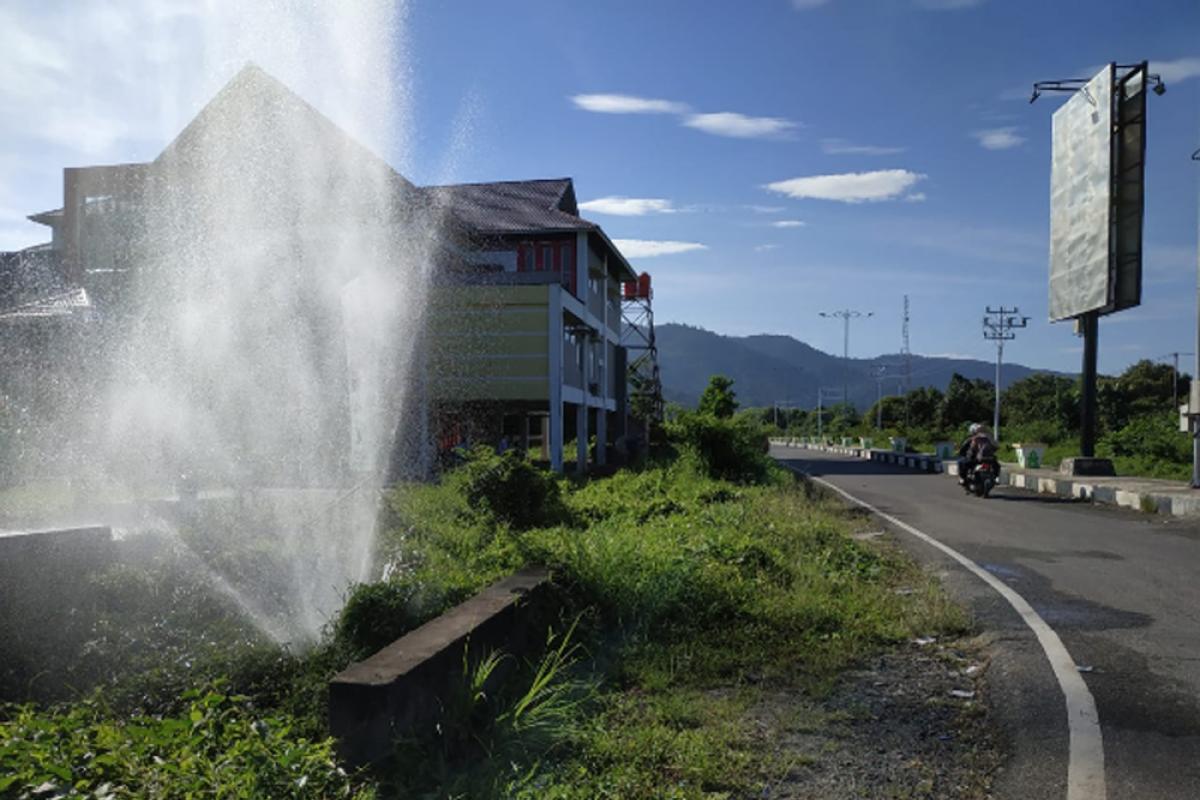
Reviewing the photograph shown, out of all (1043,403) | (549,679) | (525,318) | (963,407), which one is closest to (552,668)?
(549,679)

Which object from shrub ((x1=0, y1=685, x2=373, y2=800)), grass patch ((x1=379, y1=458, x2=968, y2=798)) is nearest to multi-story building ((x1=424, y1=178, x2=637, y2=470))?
grass patch ((x1=379, y1=458, x2=968, y2=798))

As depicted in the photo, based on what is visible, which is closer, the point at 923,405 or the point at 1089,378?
the point at 1089,378

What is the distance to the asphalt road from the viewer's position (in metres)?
3.92

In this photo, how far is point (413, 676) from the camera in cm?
Answer: 395

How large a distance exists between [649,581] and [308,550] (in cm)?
330

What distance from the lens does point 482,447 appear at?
12617 millimetres

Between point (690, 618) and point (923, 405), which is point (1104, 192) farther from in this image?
point (923, 405)

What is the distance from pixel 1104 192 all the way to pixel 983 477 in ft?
23.9

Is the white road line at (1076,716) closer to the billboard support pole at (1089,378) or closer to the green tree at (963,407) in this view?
the billboard support pole at (1089,378)

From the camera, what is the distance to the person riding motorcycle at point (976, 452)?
1925 cm

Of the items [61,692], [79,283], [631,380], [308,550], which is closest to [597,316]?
[631,380]

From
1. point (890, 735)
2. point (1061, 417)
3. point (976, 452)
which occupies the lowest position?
point (890, 735)

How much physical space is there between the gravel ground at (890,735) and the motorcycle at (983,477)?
14.4 meters

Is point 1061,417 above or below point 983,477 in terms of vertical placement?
above
